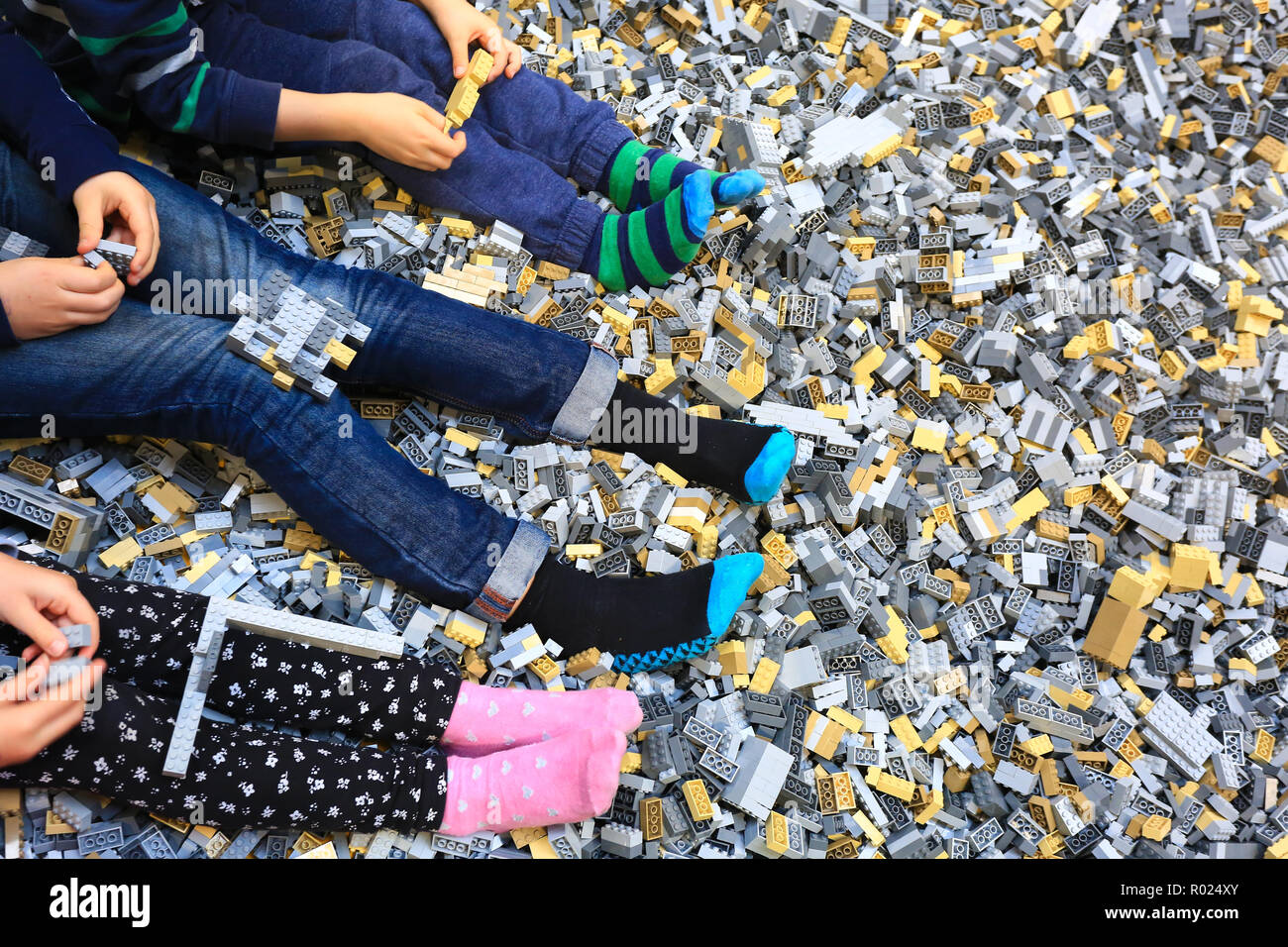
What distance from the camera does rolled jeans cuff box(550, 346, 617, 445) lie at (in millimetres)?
1562

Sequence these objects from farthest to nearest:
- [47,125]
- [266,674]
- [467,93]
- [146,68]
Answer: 1. [467,93]
2. [146,68]
3. [47,125]
4. [266,674]

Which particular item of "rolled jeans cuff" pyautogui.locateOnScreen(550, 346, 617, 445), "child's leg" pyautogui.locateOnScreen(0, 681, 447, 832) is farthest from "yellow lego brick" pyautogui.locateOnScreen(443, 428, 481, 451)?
"child's leg" pyautogui.locateOnScreen(0, 681, 447, 832)

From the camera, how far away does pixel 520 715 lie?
1416mm

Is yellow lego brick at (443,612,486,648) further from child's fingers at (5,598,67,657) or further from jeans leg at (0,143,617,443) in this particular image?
child's fingers at (5,598,67,657)

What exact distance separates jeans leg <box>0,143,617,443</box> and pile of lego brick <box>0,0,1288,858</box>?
108mm

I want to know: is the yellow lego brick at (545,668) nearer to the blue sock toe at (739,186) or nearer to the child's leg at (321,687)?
the child's leg at (321,687)

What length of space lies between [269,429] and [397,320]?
27 cm

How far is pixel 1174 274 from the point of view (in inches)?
85.5

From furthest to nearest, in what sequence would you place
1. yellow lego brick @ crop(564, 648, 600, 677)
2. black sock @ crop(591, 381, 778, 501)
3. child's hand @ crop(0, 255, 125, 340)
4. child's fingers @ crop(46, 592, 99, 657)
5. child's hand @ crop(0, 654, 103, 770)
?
black sock @ crop(591, 381, 778, 501) → yellow lego brick @ crop(564, 648, 600, 677) → child's hand @ crop(0, 255, 125, 340) → child's fingers @ crop(46, 592, 99, 657) → child's hand @ crop(0, 654, 103, 770)

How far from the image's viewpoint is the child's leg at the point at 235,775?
1.20 metres

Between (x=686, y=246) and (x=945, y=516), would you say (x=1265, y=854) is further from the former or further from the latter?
(x=686, y=246)

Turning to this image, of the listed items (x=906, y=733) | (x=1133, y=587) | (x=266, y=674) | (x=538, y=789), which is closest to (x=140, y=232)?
(x=266, y=674)

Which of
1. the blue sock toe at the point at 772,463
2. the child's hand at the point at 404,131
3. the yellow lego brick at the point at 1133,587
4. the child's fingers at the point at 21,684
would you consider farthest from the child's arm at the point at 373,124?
the yellow lego brick at the point at 1133,587

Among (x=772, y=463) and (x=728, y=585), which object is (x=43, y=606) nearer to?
(x=728, y=585)
